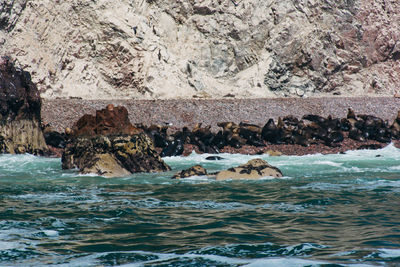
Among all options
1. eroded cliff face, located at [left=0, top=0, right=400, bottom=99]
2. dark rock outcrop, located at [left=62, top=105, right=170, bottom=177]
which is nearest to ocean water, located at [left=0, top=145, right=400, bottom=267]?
dark rock outcrop, located at [left=62, top=105, right=170, bottom=177]

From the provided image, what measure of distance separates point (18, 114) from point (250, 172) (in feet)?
32.0

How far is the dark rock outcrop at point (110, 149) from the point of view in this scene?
46.0ft

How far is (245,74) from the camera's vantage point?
38.1 m

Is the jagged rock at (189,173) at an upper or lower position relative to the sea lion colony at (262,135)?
lower

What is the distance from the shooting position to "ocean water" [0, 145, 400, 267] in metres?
5.63

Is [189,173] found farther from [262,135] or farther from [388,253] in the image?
[262,135]

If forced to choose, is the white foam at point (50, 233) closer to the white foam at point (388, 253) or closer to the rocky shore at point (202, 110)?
the white foam at point (388, 253)

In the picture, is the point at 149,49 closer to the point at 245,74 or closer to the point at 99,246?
the point at 245,74

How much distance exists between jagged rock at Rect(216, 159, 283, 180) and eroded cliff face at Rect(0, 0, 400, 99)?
65.0 feet

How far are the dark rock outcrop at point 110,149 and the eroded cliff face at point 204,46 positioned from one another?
16.6 metres

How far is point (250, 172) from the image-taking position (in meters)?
13.0

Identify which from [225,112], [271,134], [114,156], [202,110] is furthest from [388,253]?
[225,112]

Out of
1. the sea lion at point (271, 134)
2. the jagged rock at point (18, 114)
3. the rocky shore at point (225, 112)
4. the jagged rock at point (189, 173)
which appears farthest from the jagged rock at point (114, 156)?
the sea lion at point (271, 134)

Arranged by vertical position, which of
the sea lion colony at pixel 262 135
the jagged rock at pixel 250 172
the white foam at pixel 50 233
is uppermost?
the sea lion colony at pixel 262 135
